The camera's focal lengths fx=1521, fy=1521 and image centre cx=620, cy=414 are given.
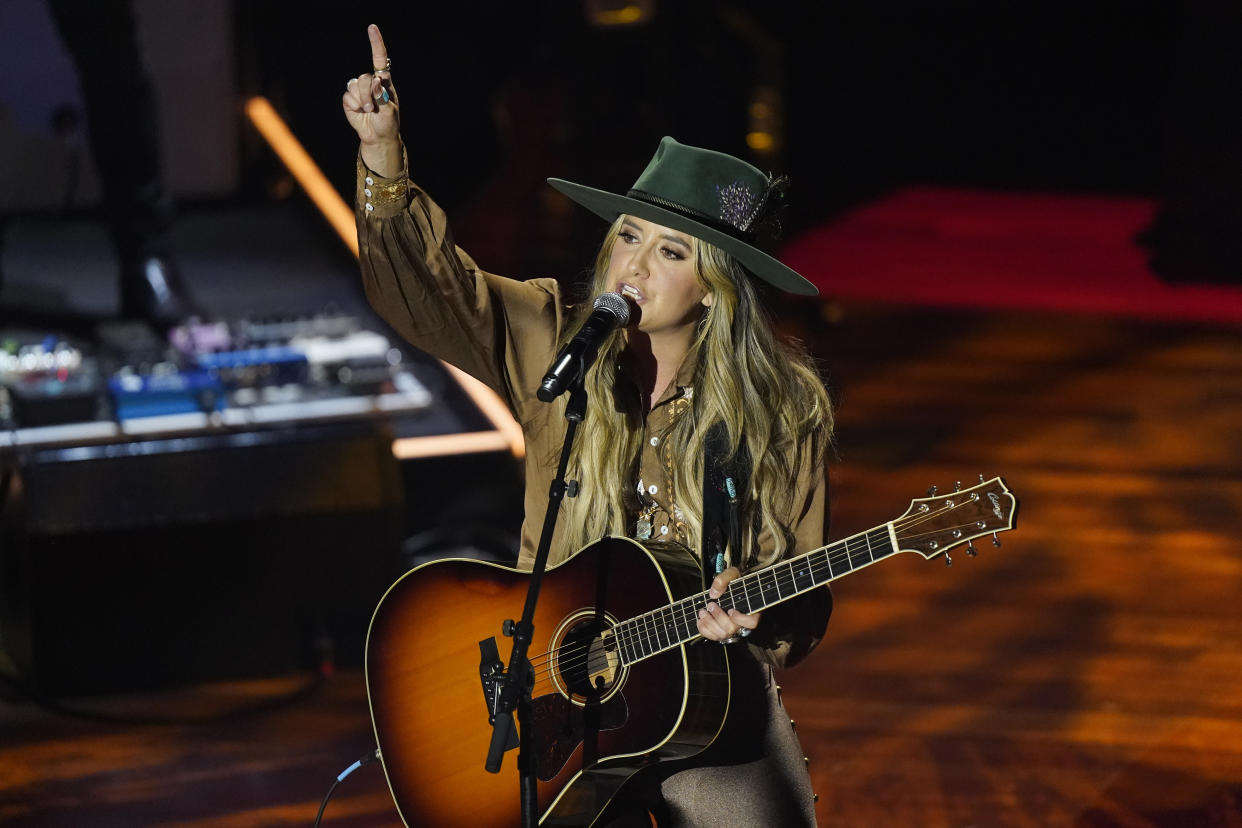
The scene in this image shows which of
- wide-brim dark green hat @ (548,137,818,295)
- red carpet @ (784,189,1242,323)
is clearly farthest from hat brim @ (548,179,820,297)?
red carpet @ (784,189,1242,323)

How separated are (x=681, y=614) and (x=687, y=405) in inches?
16.1

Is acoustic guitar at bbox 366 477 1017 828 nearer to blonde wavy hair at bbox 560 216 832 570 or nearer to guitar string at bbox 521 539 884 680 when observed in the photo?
guitar string at bbox 521 539 884 680

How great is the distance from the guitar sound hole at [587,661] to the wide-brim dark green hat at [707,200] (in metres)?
0.67

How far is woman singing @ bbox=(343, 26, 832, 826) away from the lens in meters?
2.57

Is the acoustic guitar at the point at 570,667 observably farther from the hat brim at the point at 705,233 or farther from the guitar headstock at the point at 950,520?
the hat brim at the point at 705,233

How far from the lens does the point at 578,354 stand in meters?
2.18

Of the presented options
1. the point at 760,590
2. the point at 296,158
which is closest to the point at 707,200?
the point at 760,590

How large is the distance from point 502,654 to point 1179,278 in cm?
651

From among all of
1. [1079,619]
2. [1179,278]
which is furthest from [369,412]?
[1179,278]

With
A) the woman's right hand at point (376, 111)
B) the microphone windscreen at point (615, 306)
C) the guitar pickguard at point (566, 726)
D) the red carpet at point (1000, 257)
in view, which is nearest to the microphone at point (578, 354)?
the microphone windscreen at point (615, 306)

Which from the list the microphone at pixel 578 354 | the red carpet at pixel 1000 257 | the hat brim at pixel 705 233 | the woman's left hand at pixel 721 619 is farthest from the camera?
the red carpet at pixel 1000 257

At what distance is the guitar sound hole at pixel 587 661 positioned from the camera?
2.58m

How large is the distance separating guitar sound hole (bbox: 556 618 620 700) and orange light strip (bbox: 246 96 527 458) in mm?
2291

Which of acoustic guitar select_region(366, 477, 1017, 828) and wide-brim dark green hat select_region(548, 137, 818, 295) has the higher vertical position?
wide-brim dark green hat select_region(548, 137, 818, 295)
